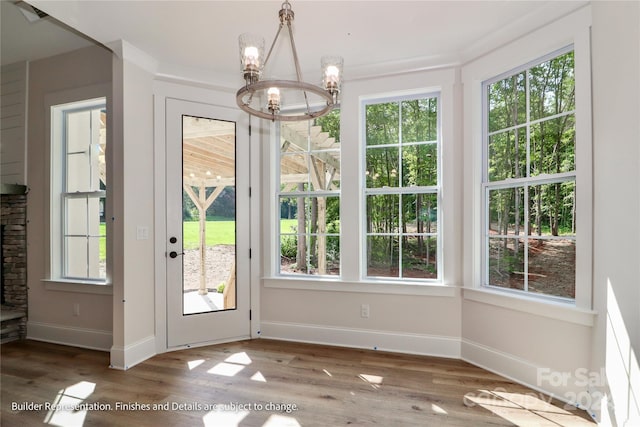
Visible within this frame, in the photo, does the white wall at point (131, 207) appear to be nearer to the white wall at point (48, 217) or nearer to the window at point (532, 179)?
the white wall at point (48, 217)

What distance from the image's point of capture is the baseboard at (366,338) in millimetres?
3176

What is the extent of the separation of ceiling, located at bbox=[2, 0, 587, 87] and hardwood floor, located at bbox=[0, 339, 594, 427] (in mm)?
2696

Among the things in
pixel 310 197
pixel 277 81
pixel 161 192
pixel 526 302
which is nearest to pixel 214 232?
pixel 161 192

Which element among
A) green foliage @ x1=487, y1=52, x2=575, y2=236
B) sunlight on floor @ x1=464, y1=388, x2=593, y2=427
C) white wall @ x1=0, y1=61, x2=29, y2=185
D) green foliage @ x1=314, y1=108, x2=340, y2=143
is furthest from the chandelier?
white wall @ x1=0, y1=61, x2=29, y2=185

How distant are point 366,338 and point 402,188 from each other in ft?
5.01

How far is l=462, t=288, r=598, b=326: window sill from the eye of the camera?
224 cm

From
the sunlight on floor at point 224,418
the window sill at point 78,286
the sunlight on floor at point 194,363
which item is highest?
the window sill at point 78,286

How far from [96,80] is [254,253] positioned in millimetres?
2350

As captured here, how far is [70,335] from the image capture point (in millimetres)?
3484

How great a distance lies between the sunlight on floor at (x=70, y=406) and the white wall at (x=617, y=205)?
3.20 m

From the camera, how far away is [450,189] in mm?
3178

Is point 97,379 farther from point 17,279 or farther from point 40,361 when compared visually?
point 17,279

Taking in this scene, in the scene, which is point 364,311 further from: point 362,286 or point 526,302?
point 526,302

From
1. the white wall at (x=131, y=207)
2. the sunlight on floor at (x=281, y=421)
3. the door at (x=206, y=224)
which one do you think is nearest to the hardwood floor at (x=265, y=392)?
the sunlight on floor at (x=281, y=421)
